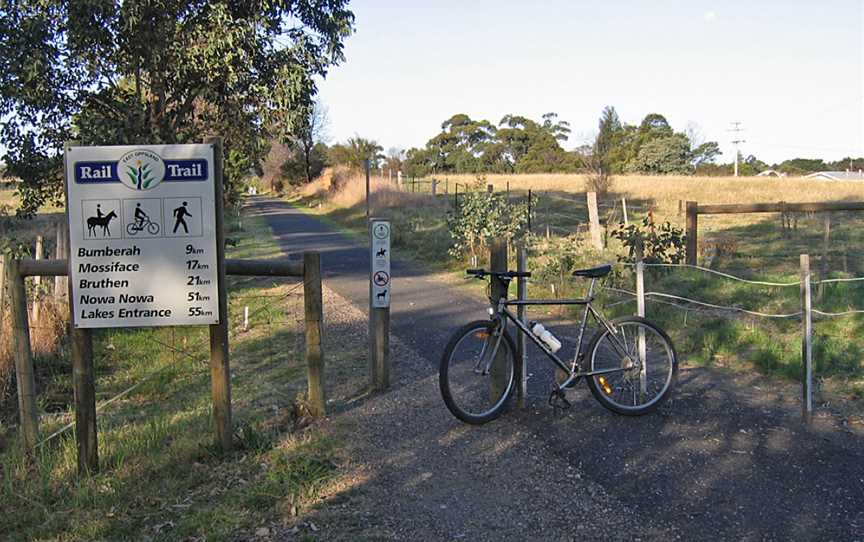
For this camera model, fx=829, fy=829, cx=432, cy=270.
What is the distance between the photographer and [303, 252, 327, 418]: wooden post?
19.5 ft

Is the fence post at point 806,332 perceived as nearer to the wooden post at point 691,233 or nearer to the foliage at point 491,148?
the wooden post at point 691,233

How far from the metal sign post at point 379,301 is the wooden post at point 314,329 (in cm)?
67

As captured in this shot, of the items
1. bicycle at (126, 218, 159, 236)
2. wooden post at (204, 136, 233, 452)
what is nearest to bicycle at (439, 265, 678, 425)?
wooden post at (204, 136, 233, 452)

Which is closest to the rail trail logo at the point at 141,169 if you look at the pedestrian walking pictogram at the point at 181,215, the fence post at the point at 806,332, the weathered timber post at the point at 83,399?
the pedestrian walking pictogram at the point at 181,215

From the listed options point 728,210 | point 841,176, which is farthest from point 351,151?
point 728,210

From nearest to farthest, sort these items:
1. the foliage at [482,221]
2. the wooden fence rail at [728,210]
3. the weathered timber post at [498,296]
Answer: the weathered timber post at [498,296] < the wooden fence rail at [728,210] < the foliage at [482,221]

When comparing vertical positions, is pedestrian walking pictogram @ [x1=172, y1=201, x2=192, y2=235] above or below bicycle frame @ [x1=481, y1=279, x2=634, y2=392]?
above

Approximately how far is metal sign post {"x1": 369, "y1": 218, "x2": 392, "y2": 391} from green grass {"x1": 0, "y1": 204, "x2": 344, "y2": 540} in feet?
2.43

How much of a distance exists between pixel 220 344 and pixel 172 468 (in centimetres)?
81

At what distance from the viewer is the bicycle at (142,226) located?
16.5 feet

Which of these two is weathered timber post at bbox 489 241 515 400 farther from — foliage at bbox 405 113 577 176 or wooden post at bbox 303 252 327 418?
foliage at bbox 405 113 577 176

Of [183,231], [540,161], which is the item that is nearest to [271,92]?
[183,231]

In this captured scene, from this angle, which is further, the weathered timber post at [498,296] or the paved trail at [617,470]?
the weathered timber post at [498,296]

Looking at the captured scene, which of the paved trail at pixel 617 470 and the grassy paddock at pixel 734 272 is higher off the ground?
the grassy paddock at pixel 734 272
